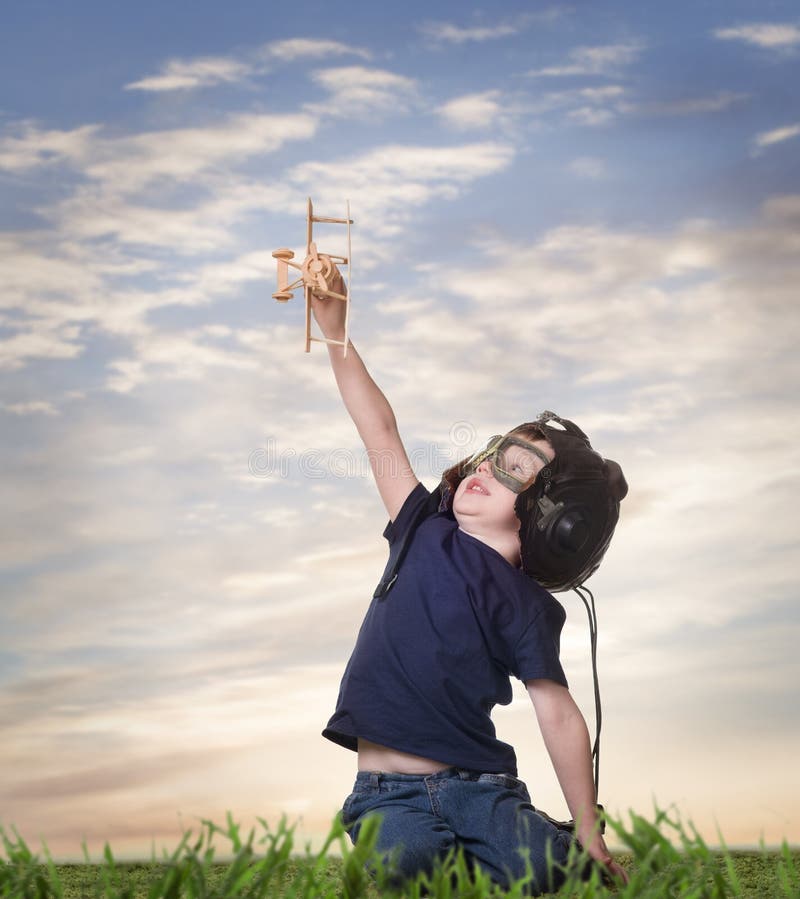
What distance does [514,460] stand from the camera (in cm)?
256

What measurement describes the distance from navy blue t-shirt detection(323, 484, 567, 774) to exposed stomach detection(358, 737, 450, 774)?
0.04m

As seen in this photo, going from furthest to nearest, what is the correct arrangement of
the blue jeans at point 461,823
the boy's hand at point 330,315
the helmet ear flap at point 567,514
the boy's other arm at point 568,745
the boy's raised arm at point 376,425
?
the boy's hand at point 330,315 < the boy's raised arm at point 376,425 < the helmet ear flap at point 567,514 < the boy's other arm at point 568,745 < the blue jeans at point 461,823

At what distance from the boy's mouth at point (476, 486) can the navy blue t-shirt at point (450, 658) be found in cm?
13

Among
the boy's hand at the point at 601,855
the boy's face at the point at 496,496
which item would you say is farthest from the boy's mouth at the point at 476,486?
the boy's hand at the point at 601,855

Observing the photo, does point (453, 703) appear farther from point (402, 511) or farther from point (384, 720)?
point (402, 511)

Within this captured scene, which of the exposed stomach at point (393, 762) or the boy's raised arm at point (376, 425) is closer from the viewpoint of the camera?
the exposed stomach at point (393, 762)

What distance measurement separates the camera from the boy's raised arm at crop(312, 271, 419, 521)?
2623 millimetres

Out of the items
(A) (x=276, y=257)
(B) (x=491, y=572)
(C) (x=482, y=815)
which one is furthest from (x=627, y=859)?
(A) (x=276, y=257)

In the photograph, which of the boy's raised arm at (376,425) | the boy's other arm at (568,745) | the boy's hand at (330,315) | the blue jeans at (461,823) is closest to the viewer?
the blue jeans at (461,823)

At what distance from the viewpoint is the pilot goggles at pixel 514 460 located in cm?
253

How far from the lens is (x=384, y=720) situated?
7.75 ft

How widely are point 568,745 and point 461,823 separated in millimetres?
285

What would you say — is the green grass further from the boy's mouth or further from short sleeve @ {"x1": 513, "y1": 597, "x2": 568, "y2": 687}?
the boy's mouth

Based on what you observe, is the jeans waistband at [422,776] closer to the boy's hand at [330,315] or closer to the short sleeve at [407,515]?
the short sleeve at [407,515]
